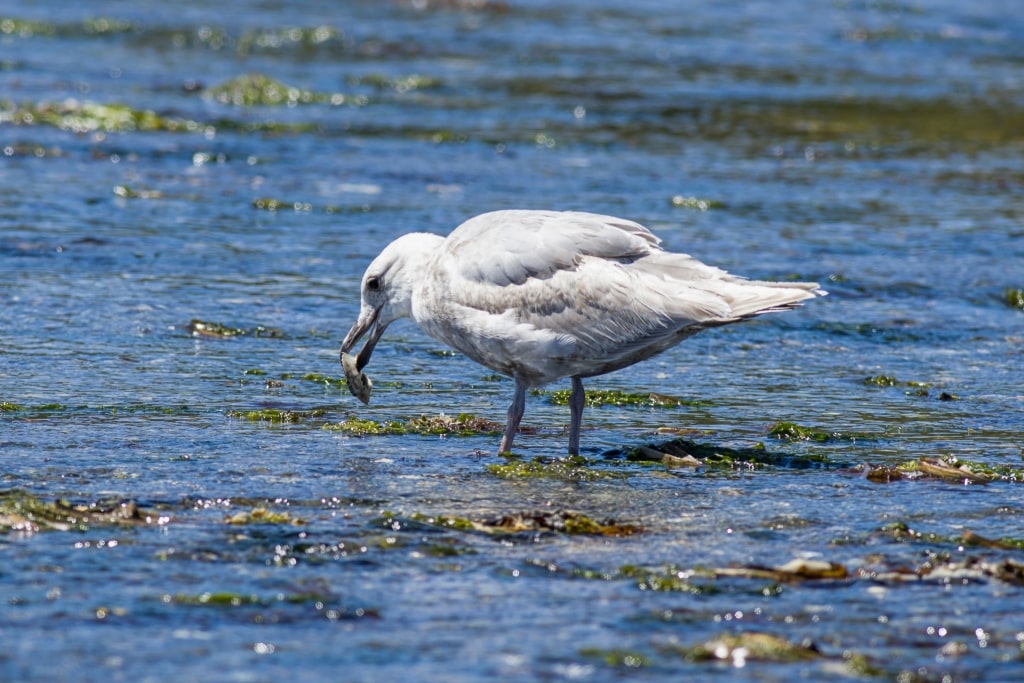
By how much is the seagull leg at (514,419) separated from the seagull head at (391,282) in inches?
26.7

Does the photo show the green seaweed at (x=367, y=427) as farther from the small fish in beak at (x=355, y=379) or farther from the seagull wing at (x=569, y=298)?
the seagull wing at (x=569, y=298)

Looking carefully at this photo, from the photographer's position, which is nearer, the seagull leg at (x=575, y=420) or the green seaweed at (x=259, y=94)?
the seagull leg at (x=575, y=420)

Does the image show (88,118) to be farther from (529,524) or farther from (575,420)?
(529,524)

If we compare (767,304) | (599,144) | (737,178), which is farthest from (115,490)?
(599,144)

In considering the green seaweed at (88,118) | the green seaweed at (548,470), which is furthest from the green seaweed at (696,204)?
the green seaweed at (548,470)

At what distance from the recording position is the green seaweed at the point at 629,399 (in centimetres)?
776

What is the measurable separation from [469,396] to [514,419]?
1.10 m

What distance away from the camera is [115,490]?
5789 mm

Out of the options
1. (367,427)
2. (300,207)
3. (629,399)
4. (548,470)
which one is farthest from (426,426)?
(300,207)

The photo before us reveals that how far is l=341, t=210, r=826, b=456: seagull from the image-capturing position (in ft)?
22.0

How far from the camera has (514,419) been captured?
267 inches

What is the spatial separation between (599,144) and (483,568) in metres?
10.8

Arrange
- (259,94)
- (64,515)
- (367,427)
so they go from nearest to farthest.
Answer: (64,515) → (367,427) → (259,94)

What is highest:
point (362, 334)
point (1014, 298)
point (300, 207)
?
point (300, 207)
